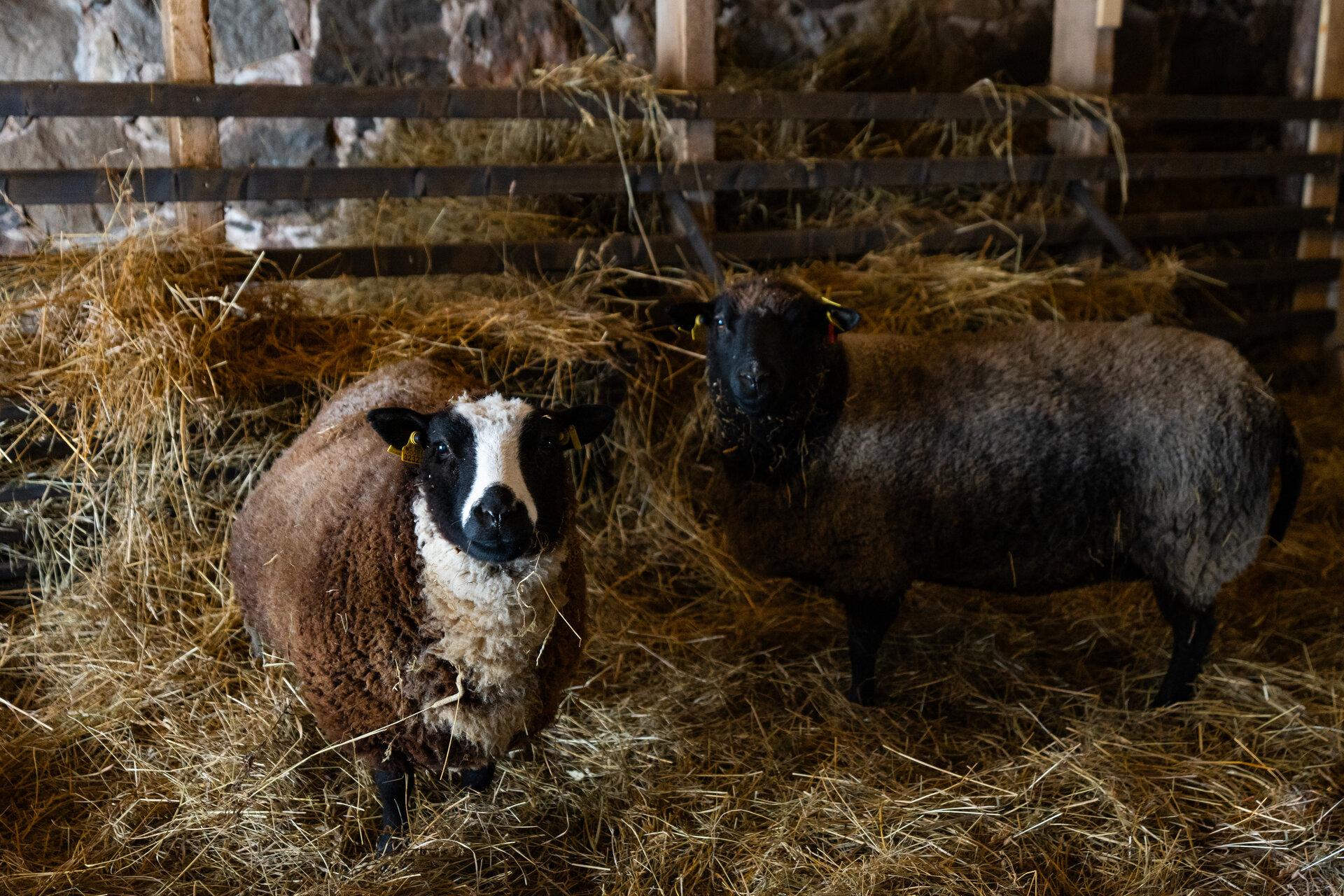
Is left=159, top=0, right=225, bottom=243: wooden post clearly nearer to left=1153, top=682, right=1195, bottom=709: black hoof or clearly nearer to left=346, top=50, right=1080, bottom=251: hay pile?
left=346, top=50, right=1080, bottom=251: hay pile

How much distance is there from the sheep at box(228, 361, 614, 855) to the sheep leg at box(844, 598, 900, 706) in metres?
1.25

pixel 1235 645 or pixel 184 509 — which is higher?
pixel 184 509

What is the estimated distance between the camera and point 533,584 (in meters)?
2.91

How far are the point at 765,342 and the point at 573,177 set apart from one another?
5.65 ft

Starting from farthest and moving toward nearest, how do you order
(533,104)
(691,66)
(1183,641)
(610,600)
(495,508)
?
(691,66)
(533,104)
(610,600)
(1183,641)
(495,508)

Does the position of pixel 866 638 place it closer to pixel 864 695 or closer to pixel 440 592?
pixel 864 695

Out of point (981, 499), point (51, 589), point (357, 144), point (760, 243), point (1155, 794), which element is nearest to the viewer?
point (1155, 794)

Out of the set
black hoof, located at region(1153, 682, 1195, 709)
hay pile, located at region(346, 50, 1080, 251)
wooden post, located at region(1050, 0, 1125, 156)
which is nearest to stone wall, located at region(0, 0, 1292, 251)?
hay pile, located at region(346, 50, 1080, 251)

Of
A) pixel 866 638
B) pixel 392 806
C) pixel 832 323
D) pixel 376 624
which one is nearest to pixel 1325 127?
pixel 832 323

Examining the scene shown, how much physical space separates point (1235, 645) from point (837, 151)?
3499 millimetres

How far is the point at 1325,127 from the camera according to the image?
7219 mm

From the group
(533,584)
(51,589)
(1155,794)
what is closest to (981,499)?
(1155,794)

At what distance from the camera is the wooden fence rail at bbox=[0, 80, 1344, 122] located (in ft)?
13.3

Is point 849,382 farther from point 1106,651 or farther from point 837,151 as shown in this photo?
point 837,151
